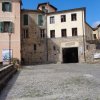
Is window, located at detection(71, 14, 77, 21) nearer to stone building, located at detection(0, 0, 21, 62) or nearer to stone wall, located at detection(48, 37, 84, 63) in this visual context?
stone wall, located at detection(48, 37, 84, 63)

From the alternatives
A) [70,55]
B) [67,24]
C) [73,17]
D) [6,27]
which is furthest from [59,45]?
[6,27]

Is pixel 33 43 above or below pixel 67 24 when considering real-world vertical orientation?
below

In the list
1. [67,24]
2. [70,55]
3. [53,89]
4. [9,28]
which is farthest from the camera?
[70,55]

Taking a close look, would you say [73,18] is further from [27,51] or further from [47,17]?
[27,51]

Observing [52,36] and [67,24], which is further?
[52,36]

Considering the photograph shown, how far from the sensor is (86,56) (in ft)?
157

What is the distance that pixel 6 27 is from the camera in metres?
43.2

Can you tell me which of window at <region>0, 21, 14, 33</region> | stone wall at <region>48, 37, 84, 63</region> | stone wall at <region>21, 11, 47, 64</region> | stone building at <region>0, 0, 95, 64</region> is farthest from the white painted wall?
window at <region>0, 21, 14, 33</region>

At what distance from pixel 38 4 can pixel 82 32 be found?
15.5m

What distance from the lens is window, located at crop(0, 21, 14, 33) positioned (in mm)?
42438

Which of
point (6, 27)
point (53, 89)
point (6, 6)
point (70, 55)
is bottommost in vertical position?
point (53, 89)

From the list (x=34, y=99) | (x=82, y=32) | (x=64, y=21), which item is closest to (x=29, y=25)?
(x=64, y=21)

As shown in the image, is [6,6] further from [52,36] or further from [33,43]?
[52,36]

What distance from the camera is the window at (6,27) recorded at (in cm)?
4244
